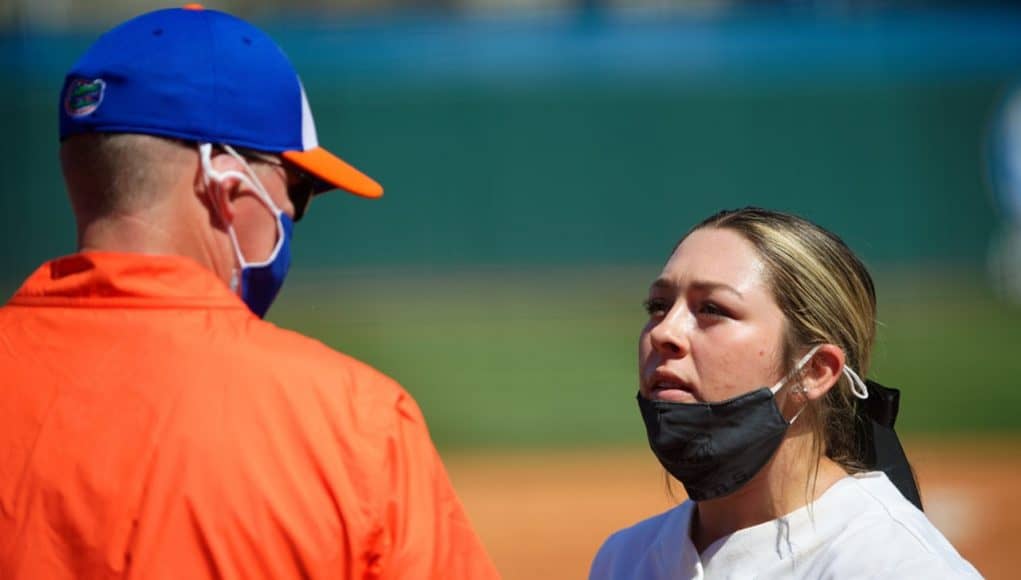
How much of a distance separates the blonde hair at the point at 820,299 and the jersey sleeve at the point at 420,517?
101 centimetres

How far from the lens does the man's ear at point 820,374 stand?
2598 millimetres

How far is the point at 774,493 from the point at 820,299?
1.36 feet

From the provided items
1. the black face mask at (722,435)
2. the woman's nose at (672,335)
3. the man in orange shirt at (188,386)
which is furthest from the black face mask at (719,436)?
the man in orange shirt at (188,386)

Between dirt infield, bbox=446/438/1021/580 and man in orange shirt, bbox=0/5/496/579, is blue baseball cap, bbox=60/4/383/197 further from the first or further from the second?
dirt infield, bbox=446/438/1021/580

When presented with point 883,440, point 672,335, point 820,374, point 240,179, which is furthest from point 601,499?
point 240,179

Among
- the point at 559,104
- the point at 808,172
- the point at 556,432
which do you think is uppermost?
the point at 559,104

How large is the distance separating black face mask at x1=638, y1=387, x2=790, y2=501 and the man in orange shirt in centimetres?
82

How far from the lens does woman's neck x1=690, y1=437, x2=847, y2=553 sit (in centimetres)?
254

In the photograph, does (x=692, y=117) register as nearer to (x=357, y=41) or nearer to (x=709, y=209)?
(x=709, y=209)

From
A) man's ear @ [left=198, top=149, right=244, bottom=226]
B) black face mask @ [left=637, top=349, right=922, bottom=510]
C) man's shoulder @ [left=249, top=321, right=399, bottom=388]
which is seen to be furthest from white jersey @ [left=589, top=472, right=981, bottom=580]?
man's ear @ [left=198, top=149, right=244, bottom=226]

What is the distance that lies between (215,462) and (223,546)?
11 centimetres

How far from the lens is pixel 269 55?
197cm

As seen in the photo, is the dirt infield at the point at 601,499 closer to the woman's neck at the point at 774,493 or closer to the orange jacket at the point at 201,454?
the woman's neck at the point at 774,493

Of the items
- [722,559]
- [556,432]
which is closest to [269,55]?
[722,559]
